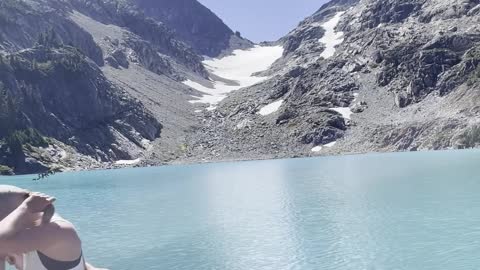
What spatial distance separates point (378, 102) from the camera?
123m

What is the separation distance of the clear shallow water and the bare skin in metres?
13.7

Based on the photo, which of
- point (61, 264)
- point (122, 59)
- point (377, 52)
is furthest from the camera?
point (122, 59)

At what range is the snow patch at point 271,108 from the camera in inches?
5546

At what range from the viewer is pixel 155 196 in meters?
44.7

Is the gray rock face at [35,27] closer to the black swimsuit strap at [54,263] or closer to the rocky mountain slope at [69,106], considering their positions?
the rocky mountain slope at [69,106]

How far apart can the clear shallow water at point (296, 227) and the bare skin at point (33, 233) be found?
1366 cm

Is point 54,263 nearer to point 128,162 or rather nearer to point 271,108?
point 128,162

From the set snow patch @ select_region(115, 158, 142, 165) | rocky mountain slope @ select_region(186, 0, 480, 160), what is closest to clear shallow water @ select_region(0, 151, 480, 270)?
rocky mountain slope @ select_region(186, 0, 480, 160)

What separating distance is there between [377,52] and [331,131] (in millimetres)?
31974

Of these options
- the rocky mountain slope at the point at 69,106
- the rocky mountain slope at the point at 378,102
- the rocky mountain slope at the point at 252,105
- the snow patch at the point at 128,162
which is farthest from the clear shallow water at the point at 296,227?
the snow patch at the point at 128,162

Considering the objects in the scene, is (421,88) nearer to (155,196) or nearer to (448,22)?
(448,22)

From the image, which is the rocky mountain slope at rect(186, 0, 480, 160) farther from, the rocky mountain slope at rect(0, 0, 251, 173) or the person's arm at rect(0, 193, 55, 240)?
the person's arm at rect(0, 193, 55, 240)

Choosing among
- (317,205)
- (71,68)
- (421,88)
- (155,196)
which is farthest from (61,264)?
(71,68)

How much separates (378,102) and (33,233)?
4854 inches
